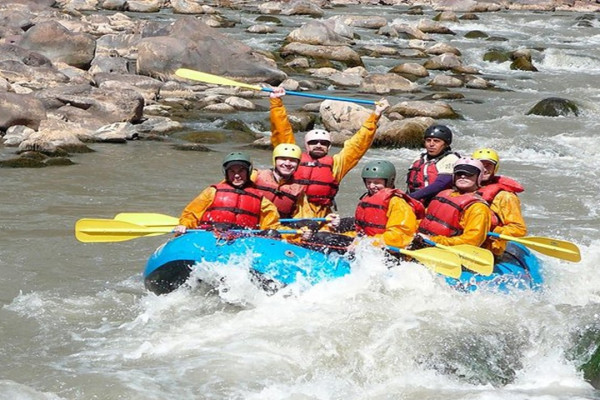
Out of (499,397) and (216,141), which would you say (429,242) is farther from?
(216,141)

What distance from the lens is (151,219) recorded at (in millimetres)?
7043

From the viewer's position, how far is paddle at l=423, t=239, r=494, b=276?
6.25m

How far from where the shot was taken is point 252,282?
6.38 m

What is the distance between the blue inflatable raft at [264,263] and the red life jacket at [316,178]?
3.26 ft

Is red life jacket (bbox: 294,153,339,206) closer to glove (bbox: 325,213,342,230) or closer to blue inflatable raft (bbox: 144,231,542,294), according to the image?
glove (bbox: 325,213,342,230)

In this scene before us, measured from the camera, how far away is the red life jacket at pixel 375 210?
6.49 metres

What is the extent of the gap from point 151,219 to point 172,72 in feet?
37.4

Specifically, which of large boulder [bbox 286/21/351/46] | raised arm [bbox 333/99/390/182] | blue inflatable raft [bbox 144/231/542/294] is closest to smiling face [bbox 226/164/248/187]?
blue inflatable raft [bbox 144/231/542/294]

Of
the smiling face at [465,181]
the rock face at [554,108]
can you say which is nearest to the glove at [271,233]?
the smiling face at [465,181]

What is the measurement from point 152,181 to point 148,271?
4276 mm

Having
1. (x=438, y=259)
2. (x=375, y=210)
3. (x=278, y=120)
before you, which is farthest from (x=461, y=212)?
(x=278, y=120)

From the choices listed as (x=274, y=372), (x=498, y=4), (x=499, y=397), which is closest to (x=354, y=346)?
(x=274, y=372)

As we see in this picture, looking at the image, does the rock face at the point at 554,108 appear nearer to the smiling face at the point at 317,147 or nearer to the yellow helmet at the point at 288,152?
the smiling face at the point at 317,147

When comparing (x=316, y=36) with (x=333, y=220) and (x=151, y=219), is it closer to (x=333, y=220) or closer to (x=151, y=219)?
(x=151, y=219)
